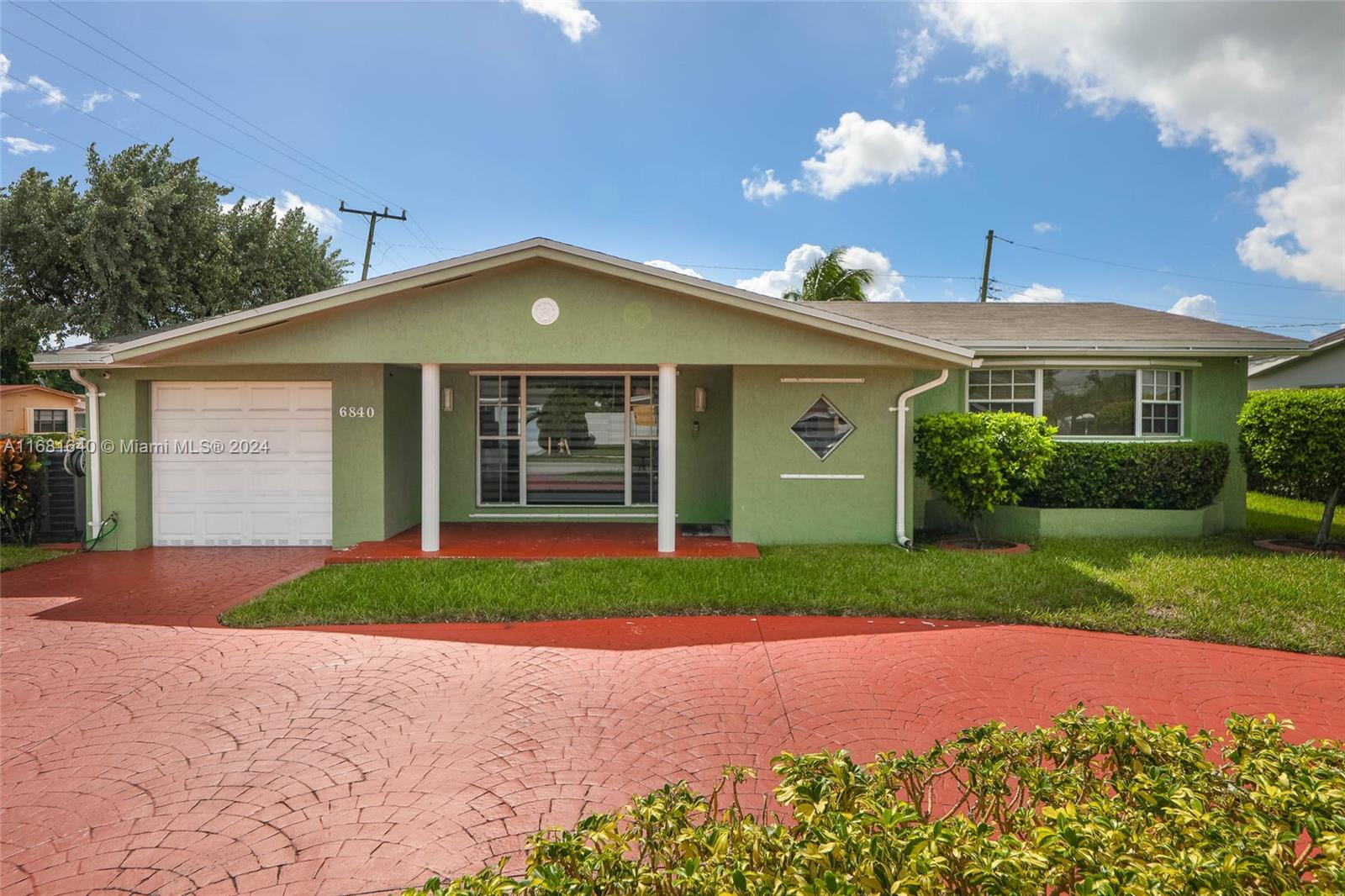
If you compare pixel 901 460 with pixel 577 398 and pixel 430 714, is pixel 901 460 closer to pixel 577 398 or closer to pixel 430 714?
pixel 577 398

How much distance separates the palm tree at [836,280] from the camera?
23.6m

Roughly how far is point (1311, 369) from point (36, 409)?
1920 inches

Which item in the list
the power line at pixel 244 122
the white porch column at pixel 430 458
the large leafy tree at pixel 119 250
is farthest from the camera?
the large leafy tree at pixel 119 250

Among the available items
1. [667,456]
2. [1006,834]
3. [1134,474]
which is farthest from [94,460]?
[1134,474]

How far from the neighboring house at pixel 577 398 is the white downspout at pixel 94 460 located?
0.19 feet

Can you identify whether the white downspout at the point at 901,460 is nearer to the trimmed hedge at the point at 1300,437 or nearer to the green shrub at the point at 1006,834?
the trimmed hedge at the point at 1300,437

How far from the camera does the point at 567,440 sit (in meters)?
11.8

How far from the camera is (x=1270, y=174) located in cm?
1928

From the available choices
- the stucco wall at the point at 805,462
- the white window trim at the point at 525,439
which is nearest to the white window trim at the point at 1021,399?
the stucco wall at the point at 805,462

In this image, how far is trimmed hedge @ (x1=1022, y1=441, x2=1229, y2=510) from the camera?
425 inches

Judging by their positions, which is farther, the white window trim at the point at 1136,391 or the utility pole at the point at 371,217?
the utility pole at the point at 371,217

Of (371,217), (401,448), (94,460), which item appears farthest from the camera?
(371,217)

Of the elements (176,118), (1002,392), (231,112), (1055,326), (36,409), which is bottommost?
(1002,392)

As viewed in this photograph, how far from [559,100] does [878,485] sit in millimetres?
11895
